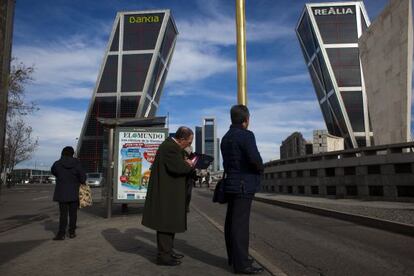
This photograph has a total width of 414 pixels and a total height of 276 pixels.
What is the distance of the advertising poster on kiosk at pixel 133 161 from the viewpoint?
39.3 ft

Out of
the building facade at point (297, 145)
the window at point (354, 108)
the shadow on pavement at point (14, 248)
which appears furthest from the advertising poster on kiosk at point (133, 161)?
the window at point (354, 108)

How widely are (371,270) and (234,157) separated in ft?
7.13

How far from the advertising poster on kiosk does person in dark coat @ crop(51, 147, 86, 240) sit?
3.70 m

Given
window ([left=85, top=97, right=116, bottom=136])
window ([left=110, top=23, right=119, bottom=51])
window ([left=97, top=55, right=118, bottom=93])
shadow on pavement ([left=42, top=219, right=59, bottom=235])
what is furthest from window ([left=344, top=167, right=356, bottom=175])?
window ([left=110, top=23, right=119, bottom=51])

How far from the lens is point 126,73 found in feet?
314

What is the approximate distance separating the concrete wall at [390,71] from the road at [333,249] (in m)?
15.3

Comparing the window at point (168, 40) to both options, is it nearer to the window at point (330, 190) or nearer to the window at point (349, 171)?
the window at point (330, 190)

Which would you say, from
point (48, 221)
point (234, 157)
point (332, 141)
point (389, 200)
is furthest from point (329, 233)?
point (332, 141)

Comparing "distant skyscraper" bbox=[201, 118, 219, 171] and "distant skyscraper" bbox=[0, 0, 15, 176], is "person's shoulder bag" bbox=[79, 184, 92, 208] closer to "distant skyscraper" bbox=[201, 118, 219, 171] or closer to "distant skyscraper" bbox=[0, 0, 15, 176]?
"distant skyscraper" bbox=[0, 0, 15, 176]

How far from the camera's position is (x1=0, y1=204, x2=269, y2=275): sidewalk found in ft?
17.2

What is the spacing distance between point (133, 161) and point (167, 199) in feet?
22.3

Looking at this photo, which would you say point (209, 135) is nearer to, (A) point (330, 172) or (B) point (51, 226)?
(A) point (330, 172)

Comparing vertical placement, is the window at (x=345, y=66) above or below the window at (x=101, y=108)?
above

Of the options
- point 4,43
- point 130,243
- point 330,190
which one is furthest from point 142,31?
point 4,43
